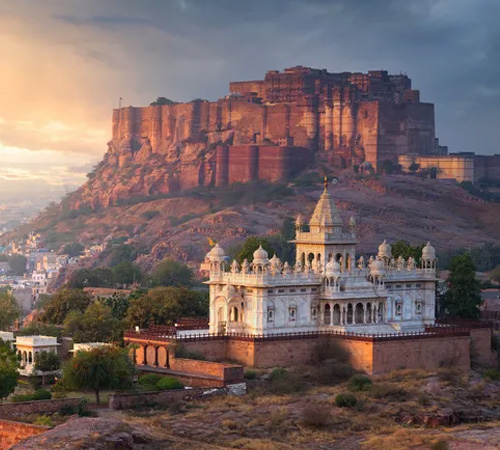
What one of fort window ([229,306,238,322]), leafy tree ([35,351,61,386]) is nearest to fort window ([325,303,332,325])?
fort window ([229,306,238,322])

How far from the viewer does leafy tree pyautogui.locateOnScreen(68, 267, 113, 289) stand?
→ 104375 mm

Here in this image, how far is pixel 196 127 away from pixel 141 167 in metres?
7.42

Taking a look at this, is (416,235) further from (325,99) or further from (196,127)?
(196,127)

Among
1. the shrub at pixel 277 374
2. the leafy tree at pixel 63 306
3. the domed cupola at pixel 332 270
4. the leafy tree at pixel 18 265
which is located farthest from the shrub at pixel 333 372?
the leafy tree at pixel 18 265

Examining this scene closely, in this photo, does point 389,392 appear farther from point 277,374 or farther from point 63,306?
point 63,306

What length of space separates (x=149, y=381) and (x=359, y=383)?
8539mm

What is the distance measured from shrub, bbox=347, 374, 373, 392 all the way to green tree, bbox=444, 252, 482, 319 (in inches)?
600

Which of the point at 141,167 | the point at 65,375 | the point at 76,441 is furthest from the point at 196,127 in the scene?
the point at 76,441

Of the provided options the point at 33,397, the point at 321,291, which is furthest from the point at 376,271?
the point at 33,397

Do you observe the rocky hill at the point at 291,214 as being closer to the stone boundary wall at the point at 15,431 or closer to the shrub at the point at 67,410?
the shrub at the point at 67,410

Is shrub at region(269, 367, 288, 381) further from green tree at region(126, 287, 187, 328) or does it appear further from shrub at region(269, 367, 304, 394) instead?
green tree at region(126, 287, 187, 328)

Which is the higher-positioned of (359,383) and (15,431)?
(359,383)

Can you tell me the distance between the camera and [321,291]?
7206 centimetres

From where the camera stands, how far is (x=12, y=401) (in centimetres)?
6075
